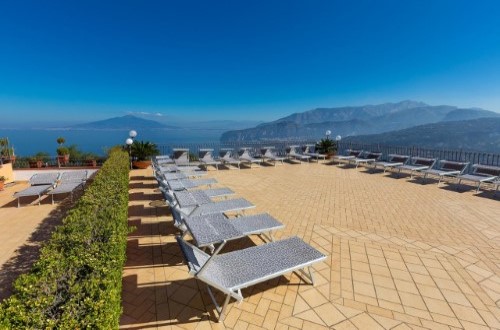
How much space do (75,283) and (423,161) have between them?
12.3 metres

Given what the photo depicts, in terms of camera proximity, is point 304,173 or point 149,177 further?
point 304,173

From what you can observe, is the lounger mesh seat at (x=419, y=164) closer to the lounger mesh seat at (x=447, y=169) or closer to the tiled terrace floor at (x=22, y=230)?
the lounger mesh seat at (x=447, y=169)

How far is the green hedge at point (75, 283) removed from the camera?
167 centimetres

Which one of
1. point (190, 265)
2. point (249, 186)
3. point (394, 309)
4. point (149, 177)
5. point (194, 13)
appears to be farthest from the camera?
point (194, 13)

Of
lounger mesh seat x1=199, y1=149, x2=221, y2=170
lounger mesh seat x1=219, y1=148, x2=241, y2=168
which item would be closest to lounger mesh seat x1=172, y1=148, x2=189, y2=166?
lounger mesh seat x1=199, y1=149, x2=221, y2=170

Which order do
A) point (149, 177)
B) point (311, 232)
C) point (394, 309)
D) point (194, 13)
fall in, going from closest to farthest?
point (394, 309), point (311, 232), point (149, 177), point (194, 13)

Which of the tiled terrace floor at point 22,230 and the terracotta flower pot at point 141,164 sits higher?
the terracotta flower pot at point 141,164

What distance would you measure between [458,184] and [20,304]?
11.6 m

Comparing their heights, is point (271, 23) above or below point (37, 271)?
above

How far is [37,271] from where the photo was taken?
2.23 metres

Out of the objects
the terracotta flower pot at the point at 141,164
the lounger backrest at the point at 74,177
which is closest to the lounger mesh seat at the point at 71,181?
the lounger backrest at the point at 74,177

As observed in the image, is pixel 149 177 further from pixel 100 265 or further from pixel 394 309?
pixel 394 309

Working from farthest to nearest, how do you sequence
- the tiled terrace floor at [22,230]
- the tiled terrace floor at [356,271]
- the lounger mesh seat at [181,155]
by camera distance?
the lounger mesh seat at [181,155] < the tiled terrace floor at [22,230] < the tiled terrace floor at [356,271]

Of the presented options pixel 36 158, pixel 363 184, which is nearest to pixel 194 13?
pixel 36 158
